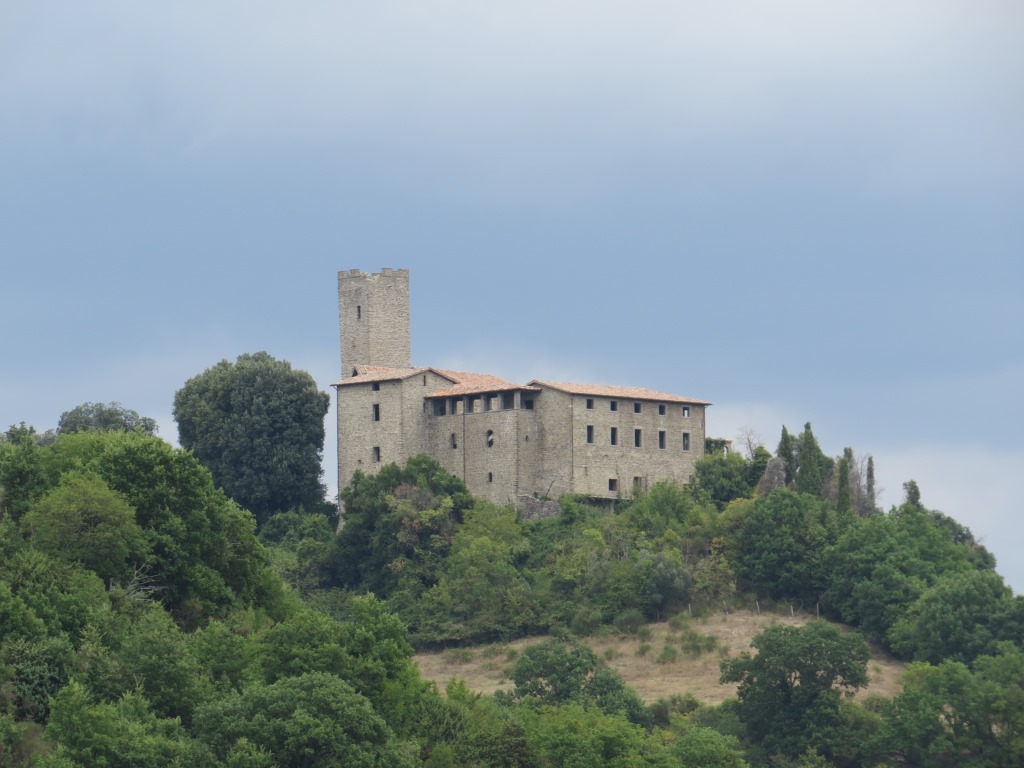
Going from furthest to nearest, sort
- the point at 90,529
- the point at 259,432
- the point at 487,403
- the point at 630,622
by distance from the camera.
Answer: the point at 259,432 → the point at 487,403 → the point at 630,622 → the point at 90,529

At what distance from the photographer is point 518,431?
9212 centimetres

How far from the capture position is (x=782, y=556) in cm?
8762

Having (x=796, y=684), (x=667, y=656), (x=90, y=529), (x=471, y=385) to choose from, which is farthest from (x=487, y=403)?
(x=90, y=529)

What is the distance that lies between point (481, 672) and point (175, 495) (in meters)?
19.8

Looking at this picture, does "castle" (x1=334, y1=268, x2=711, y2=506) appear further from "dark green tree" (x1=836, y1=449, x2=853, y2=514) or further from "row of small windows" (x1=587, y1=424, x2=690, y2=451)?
"dark green tree" (x1=836, y1=449, x2=853, y2=514)

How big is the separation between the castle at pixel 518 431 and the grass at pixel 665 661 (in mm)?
7766

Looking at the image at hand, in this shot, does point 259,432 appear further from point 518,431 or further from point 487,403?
point 518,431

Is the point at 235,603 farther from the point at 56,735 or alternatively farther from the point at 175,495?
the point at 56,735

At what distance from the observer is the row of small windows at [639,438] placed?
9231 cm

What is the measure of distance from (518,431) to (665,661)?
12179 mm

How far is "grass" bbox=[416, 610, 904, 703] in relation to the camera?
3231 inches

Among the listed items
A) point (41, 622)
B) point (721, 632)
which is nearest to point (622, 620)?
point (721, 632)

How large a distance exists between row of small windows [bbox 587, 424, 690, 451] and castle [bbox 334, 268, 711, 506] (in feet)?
0.12

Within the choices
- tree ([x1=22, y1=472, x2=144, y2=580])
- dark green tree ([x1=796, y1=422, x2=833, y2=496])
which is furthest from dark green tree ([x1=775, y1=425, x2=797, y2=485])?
tree ([x1=22, y1=472, x2=144, y2=580])
